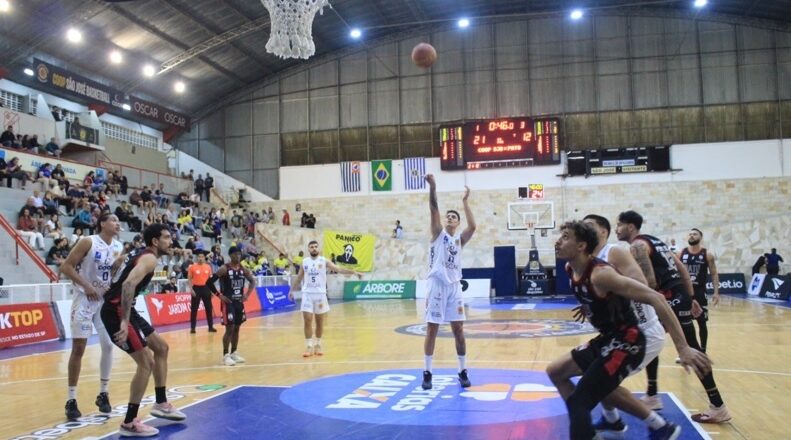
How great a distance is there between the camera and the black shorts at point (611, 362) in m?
4.23

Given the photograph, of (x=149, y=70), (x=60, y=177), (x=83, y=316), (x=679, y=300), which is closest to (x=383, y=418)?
(x=679, y=300)

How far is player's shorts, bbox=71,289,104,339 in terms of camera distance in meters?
7.08

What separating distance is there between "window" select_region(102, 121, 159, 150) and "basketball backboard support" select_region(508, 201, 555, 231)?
19580mm

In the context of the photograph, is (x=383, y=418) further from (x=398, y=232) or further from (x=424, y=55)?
(x=398, y=232)

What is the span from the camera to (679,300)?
6828 mm

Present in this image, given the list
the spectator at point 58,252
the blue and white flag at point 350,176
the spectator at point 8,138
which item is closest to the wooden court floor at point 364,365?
the spectator at point 58,252

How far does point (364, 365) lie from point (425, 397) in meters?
2.58

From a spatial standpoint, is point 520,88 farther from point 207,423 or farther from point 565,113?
point 207,423

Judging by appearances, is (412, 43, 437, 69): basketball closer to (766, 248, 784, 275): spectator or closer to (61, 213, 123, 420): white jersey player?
(61, 213, 123, 420): white jersey player

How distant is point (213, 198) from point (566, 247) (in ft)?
110

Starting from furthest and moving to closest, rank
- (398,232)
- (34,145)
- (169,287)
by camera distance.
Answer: (398,232), (34,145), (169,287)

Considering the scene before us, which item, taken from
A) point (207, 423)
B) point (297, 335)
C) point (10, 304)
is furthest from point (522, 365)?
point (10, 304)

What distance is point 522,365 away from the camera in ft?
29.4

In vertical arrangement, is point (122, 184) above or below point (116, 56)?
below
